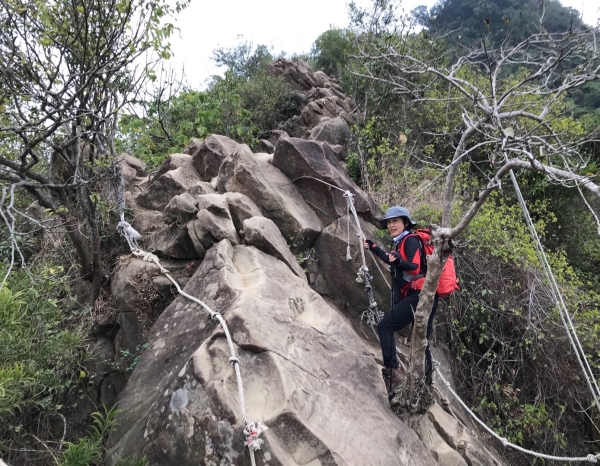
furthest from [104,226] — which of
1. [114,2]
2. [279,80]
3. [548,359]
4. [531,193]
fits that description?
[279,80]

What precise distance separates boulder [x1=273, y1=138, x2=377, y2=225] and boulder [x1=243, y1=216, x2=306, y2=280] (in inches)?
57.5

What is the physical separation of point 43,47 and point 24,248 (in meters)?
2.83

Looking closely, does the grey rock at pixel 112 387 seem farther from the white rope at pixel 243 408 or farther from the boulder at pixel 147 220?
the boulder at pixel 147 220

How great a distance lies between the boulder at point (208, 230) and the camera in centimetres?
522

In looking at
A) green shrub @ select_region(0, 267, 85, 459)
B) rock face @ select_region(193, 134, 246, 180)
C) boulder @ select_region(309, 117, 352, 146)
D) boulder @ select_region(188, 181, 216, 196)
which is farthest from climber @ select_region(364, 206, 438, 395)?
boulder @ select_region(309, 117, 352, 146)

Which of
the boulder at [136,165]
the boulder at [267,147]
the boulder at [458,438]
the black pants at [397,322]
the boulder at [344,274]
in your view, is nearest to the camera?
the black pants at [397,322]

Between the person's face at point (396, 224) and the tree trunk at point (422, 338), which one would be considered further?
the person's face at point (396, 224)

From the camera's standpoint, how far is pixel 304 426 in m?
3.01

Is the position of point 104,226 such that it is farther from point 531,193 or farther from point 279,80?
point 279,80

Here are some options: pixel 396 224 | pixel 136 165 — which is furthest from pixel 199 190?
pixel 396 224

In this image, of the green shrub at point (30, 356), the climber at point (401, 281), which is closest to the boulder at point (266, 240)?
the climber at point (401, 281)

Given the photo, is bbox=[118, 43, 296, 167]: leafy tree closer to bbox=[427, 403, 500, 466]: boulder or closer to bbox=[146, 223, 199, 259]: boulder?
bbox=[146, 223, 199, 259]: boulder

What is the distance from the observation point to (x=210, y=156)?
301 inches

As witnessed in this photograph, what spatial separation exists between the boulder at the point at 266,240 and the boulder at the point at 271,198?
691 mm
